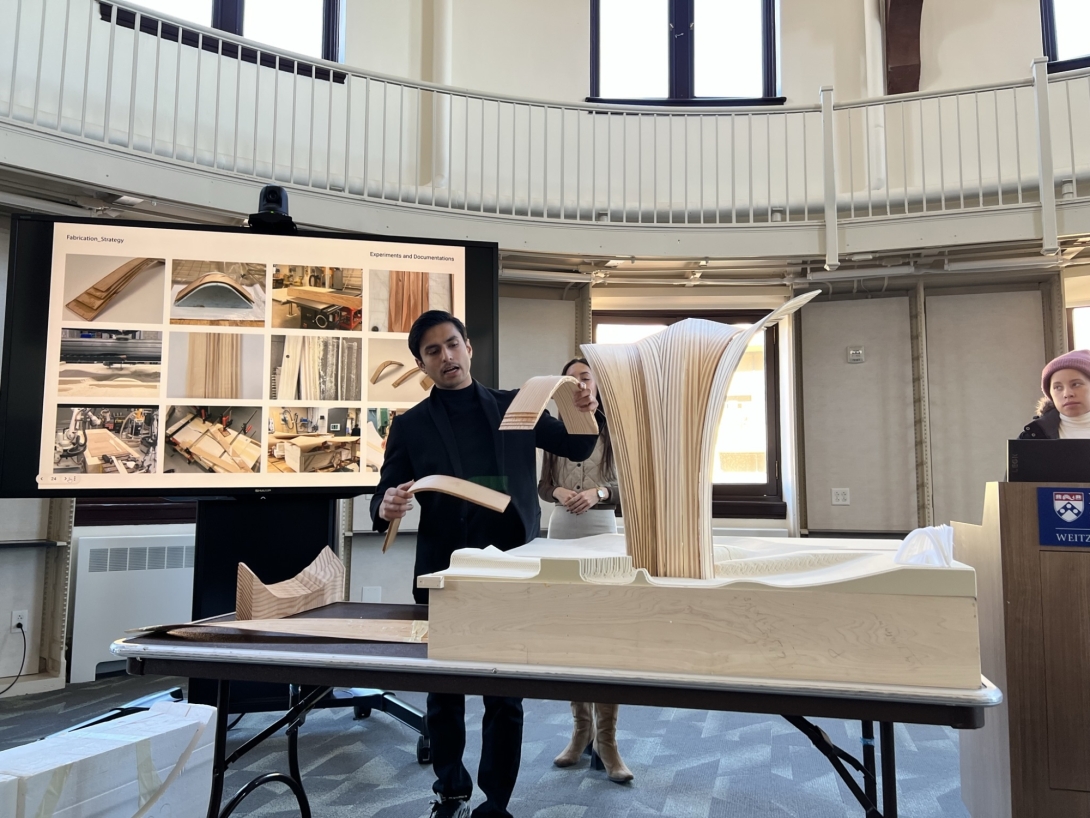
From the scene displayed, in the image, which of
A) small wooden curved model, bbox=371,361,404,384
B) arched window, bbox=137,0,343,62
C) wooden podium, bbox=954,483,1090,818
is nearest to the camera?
wooden podium, bbox=954,483,1090,818

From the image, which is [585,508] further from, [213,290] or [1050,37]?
[1050,37]

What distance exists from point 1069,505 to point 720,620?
1.30m

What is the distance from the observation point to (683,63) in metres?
5.62

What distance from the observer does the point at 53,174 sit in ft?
10.4

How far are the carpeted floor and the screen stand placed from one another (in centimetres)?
20

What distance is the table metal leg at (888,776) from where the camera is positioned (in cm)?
106

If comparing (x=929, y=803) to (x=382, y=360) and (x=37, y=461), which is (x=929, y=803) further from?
(x=37, y=461)

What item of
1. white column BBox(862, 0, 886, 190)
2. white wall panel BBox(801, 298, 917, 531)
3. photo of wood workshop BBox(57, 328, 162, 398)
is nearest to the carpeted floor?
photo of wood workshop BBox(57, 328, 162, 398)

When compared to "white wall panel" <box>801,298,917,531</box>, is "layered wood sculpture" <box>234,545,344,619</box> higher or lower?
lower

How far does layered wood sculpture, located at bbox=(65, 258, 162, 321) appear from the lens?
242 centimetres

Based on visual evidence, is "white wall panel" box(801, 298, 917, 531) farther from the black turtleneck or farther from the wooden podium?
the black turtleneck

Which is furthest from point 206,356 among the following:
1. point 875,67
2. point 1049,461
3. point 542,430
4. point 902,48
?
point 902,48

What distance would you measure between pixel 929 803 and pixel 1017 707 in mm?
669

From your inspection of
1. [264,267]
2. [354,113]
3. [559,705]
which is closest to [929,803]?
[559,705]
